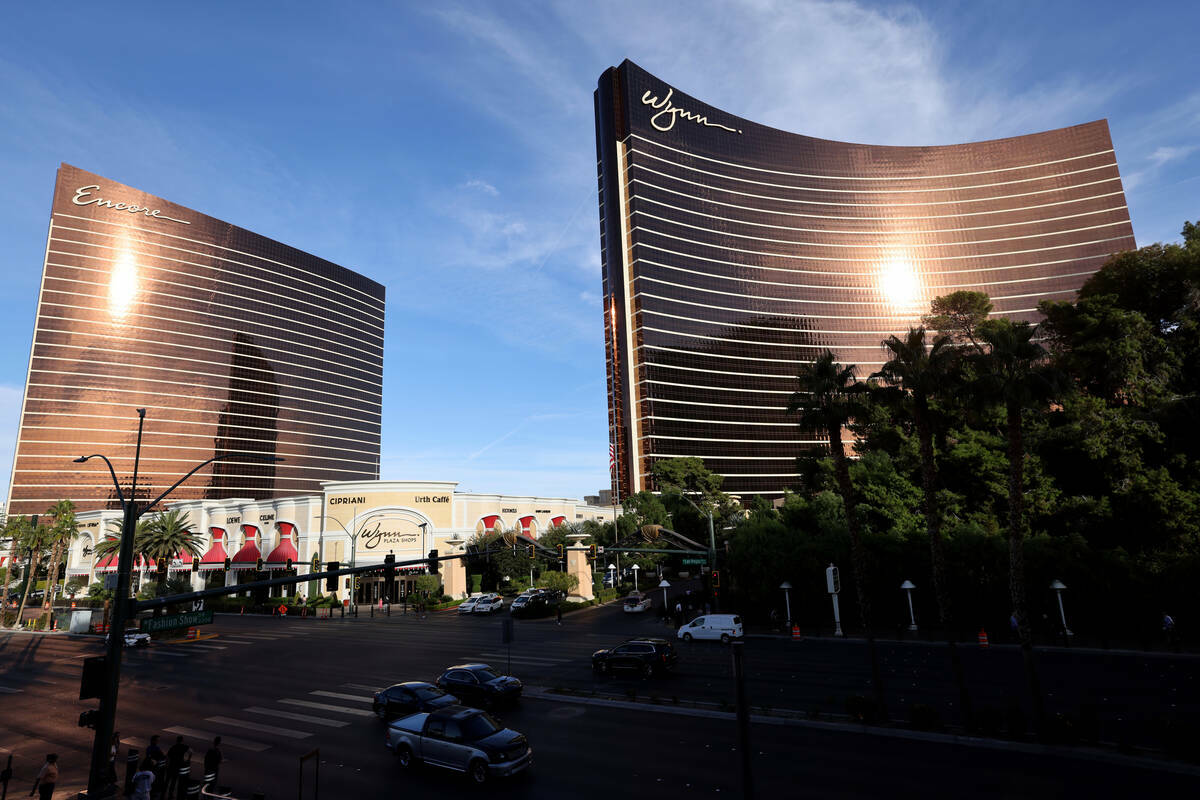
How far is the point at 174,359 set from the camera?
130625mm

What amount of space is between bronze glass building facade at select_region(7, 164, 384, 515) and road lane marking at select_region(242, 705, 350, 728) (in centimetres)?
12269

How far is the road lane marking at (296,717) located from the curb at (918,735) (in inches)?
273

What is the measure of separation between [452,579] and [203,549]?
36.9 m

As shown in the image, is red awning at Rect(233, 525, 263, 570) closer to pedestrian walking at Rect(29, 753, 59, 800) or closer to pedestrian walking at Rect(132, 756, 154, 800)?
pedestrian walking at Rect(29, 753, 59, 800)

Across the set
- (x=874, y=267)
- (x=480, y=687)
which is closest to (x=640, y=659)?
(x=480, y=687)

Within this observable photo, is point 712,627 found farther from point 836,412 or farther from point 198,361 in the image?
point 198,361

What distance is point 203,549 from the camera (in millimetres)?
77438

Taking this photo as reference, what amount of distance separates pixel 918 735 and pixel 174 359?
155m

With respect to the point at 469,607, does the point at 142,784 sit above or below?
above

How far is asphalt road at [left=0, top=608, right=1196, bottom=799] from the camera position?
14.1 metres

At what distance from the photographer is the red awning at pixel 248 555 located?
234ft

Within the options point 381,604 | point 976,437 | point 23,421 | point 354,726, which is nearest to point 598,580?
point 381,604

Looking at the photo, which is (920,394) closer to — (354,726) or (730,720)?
(730,720)

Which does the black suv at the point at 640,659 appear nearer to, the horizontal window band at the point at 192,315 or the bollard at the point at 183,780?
the bollard at the point at 183,780
